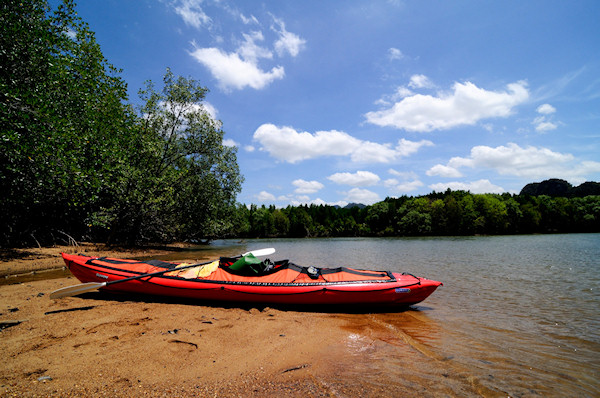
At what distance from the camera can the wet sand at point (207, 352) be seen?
11.0 ft

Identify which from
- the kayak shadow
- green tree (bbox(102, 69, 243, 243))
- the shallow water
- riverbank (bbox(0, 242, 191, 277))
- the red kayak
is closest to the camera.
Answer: the shallow water

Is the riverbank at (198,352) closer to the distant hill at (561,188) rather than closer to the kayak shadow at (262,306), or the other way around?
the kayak shadow at (262,306)

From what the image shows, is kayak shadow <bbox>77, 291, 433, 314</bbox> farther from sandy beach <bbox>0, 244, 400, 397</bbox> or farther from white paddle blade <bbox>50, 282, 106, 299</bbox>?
white paddle blade <bbox>50, 282, 106, 299</bbox>

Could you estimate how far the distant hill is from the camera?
4574 inches

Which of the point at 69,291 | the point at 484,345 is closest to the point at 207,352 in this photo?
the point at 69,291

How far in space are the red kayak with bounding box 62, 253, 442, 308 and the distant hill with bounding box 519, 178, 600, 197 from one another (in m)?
158

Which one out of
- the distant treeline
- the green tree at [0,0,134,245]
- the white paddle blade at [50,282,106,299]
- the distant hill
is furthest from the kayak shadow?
the distant hill

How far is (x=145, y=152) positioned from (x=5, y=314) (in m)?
15.0

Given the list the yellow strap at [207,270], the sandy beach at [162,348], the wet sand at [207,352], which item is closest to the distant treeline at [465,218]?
the yellow strap at [207,270]

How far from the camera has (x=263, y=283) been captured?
6.86 metres

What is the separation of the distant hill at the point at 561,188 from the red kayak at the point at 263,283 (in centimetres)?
15783

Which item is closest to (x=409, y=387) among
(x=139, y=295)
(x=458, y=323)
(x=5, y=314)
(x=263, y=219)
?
(x=458, y=323)

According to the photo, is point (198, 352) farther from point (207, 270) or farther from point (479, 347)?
point (479, 347)

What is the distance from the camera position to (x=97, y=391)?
3121mm
